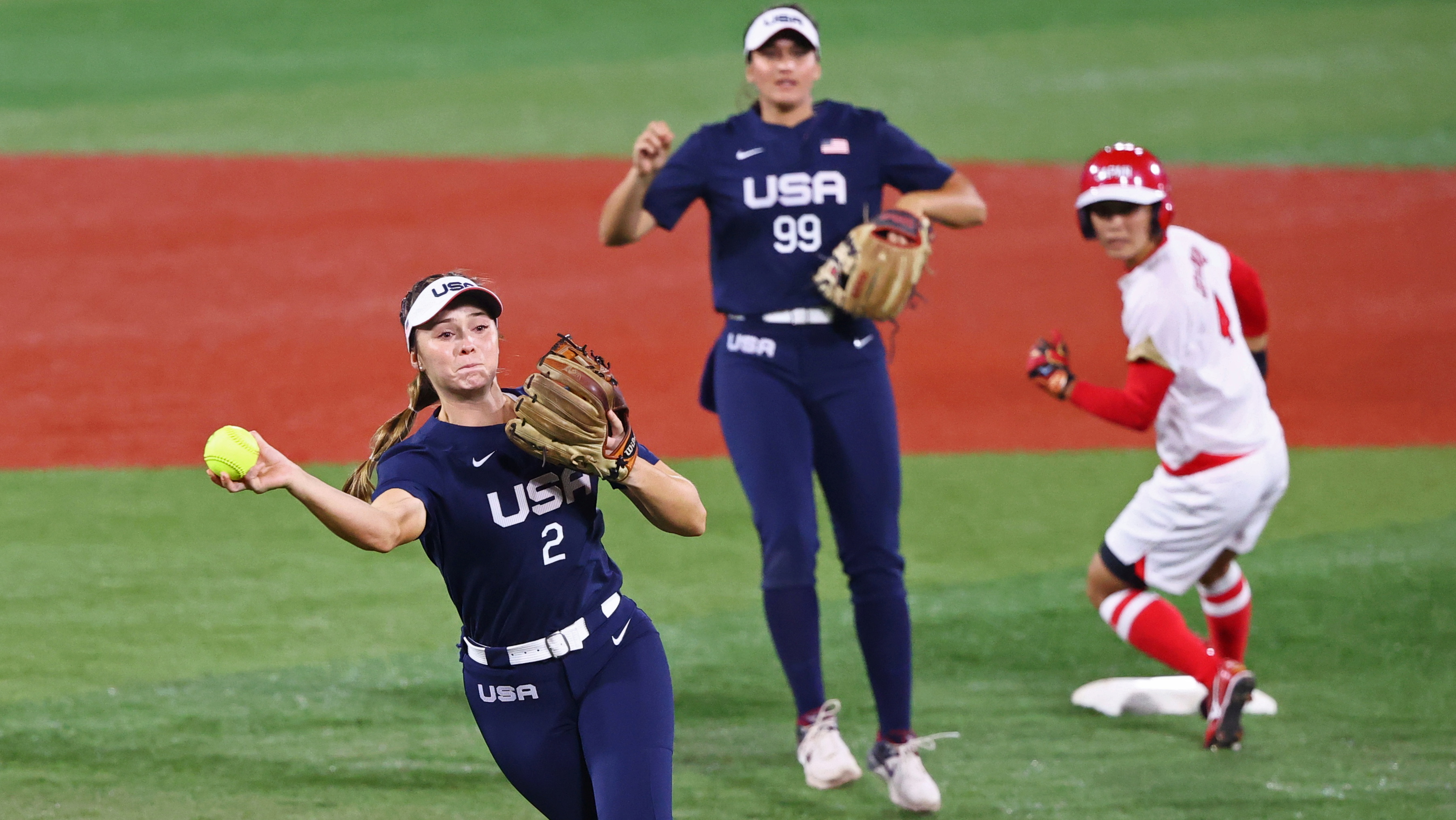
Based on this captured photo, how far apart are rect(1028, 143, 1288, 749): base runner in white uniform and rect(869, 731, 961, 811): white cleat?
95 centimetres

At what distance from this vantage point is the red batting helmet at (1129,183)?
5.48m

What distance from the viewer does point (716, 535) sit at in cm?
805

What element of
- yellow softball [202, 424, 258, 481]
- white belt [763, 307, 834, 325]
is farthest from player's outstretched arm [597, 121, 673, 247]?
yellow softball [202, 424, 258, 481]

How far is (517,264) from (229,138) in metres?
4.78

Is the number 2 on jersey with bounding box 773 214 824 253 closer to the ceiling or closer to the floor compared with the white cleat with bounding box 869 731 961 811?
closer to the ceiling

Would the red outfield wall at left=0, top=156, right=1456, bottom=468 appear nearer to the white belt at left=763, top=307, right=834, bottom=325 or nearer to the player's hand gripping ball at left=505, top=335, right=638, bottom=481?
the white belt at left=763, top=307, right=834, bottom=325

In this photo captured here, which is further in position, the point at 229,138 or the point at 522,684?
the point at 229,138

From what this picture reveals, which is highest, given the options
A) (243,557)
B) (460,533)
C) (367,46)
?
(367,46)

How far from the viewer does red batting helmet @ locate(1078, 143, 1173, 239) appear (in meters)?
5.48

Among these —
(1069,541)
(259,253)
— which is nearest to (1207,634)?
(1069,541)

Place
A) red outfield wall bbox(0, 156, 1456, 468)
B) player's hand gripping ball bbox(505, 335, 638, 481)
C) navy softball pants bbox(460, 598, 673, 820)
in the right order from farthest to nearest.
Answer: red outfield wall bbox(0, 156, 1456, 468)
navy softball pants bbox(460, 598, 673, 820)
player's hand gripping ball bbox(505, 335, 638, 481)

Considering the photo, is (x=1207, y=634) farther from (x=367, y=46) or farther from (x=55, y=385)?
(x=367, y=46)

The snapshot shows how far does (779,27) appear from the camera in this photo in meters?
5.34

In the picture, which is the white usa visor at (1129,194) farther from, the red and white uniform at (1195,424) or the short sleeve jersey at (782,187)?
the short sleeve jersey at (782,187)
